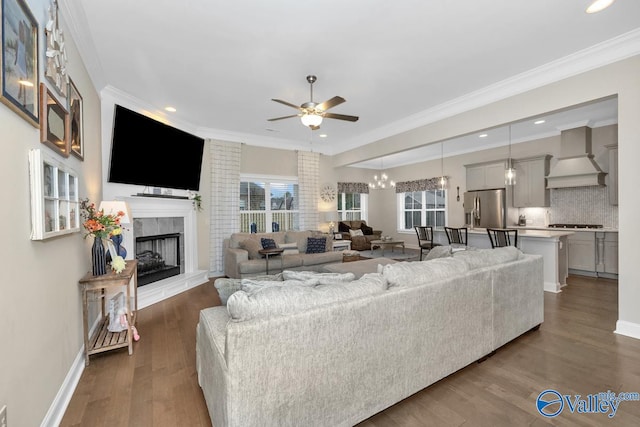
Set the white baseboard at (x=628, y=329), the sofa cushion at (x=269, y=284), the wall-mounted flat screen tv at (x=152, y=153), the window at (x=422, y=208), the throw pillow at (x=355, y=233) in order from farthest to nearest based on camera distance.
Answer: the window at (x=422, y=208) → the throw pillow at (x=355, y=233) → the wall-mounted flat screen tv at (x=152, y=153) → the white baseboard at (x=628, y=329) → the sofa cushion at (x=269, y=284)

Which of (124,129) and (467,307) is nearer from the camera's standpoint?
(467,307)

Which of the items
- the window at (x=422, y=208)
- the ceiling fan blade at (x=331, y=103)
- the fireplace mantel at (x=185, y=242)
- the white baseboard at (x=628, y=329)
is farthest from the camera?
the window at (x=422, y=208)

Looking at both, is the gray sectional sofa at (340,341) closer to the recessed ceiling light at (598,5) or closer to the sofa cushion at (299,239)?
the recessed ceiling light at (598,5)

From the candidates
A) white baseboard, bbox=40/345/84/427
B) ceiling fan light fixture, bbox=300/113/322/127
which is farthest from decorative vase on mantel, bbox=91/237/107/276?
ceiling fan light fixture, bbox=300/113/322/127

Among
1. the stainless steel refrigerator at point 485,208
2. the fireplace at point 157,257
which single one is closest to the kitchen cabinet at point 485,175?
the stainless steel refrigerator at point 485,208

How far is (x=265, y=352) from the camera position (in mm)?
1312

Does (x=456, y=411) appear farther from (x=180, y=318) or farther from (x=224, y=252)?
(x=224, y=252)

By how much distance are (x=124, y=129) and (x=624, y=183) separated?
5.91 meters

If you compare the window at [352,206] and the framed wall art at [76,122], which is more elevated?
the framed wall art at [76,122]

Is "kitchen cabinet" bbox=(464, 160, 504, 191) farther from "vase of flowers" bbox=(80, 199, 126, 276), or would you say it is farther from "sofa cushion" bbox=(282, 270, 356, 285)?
"vase of flowers" bbox=(80, 199, 126, 276)

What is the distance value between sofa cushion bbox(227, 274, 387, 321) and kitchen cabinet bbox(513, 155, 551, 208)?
6.18 meters

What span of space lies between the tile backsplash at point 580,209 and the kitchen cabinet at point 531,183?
0.71 ft

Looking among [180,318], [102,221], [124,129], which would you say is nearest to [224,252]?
[180,318]

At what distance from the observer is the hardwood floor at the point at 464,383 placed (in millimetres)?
1726
